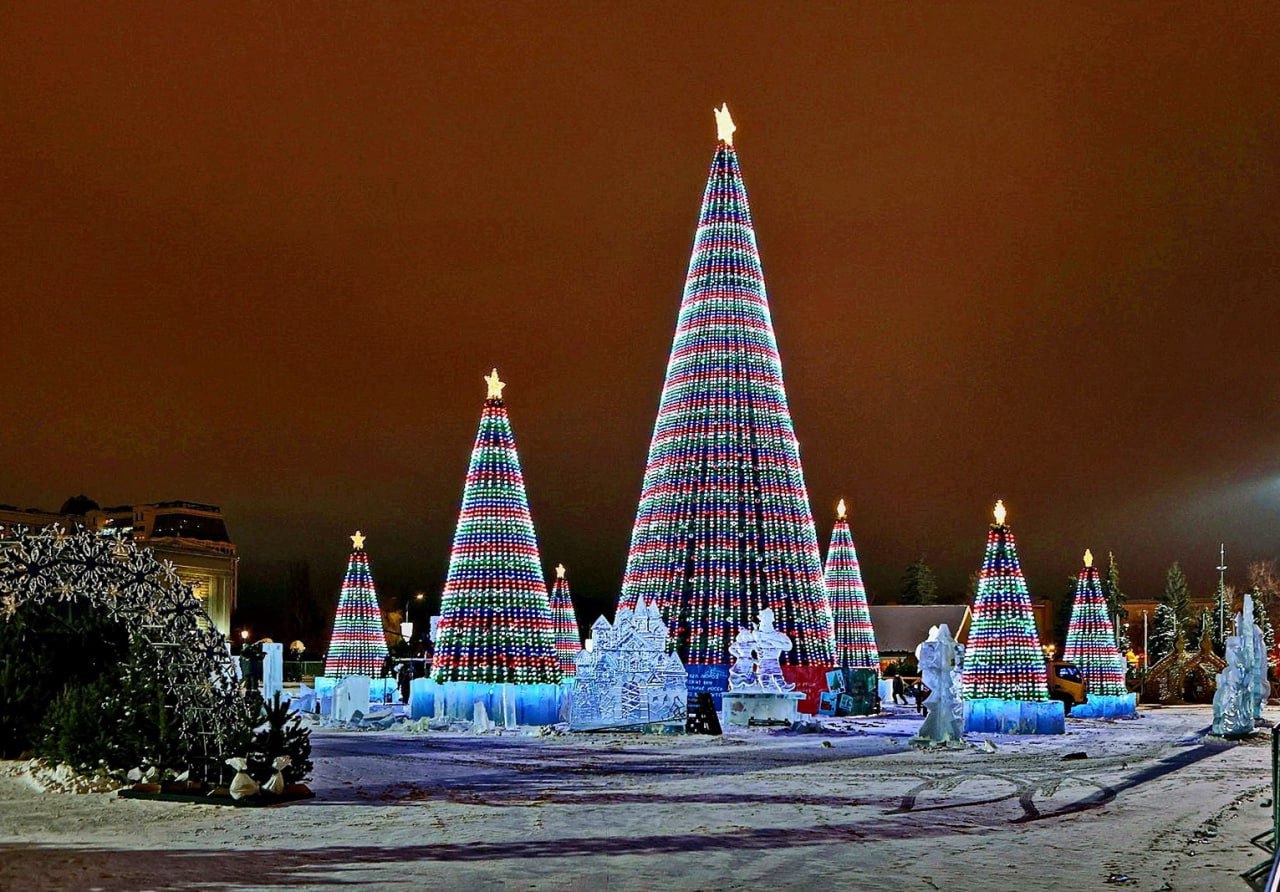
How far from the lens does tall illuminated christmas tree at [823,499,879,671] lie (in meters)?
45.7

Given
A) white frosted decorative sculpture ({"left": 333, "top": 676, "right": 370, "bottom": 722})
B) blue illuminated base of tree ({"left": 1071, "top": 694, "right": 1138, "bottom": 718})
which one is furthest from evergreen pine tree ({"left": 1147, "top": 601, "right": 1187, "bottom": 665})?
white frosted decorative sculpture ({"left": 333, "top": 676, "right": 370, "bottom": 722})

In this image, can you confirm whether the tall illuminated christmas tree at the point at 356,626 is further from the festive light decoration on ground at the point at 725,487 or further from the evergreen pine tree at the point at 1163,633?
the evergreen pine tree at the point at 1163,633

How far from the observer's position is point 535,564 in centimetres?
3244

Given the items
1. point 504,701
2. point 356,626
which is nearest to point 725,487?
point 504,701

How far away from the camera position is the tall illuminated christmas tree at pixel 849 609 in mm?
45656

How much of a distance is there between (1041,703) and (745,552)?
8.77 m

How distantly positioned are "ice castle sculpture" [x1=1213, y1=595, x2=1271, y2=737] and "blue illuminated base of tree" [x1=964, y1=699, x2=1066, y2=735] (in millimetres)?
3573

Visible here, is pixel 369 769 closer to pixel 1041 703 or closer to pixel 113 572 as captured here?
pixel 113 572

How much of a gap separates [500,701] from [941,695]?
1141 centimetres

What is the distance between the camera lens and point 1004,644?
2995 centimetres

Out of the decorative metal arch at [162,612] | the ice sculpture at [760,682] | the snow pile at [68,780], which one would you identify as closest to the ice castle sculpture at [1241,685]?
the ice sculpture at [760,682]

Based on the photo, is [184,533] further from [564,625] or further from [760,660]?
[760,660]

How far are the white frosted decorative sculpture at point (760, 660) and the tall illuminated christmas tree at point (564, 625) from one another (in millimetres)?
9424

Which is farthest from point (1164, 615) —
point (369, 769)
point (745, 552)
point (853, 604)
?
point (369, 769)
